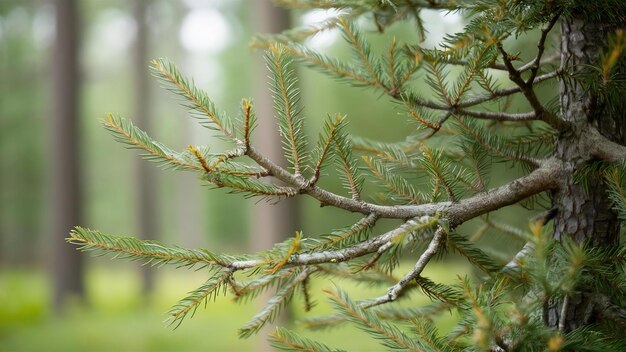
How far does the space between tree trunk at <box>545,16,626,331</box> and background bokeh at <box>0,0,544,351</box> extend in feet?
4.95

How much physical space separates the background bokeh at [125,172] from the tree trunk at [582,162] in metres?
1.51

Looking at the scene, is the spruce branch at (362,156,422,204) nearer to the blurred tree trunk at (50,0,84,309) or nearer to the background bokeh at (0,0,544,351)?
the background bokeh at (0,0,544,351)

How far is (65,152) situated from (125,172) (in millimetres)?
14503

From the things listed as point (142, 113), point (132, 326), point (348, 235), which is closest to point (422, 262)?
point (348, 235)

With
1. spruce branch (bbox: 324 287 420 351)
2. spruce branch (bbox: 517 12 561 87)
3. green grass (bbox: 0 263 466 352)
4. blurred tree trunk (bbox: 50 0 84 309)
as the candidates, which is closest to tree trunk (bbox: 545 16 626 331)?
spruce branch (bbox: 517 12 561 87)

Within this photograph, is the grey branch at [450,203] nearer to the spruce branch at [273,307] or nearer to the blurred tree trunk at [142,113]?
the spruce branch at [273,307]

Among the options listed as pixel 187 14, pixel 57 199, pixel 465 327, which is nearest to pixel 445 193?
pixel 465 327

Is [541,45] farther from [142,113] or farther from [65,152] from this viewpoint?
[142,113]

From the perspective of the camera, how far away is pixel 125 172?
23.2 metres

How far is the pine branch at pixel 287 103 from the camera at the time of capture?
1.30 m

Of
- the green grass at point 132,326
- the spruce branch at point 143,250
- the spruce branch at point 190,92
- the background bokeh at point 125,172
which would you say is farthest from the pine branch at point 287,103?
the green grass at point 132,326

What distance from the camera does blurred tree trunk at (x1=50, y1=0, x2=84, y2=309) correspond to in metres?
9.20

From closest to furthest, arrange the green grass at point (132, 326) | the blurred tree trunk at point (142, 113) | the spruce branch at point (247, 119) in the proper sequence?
the spruce branch at point (247, 119) < the green grass at point (132, 326) < the blurred tree trunk at point (142, 113)

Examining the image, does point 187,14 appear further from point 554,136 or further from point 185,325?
point 554,136
